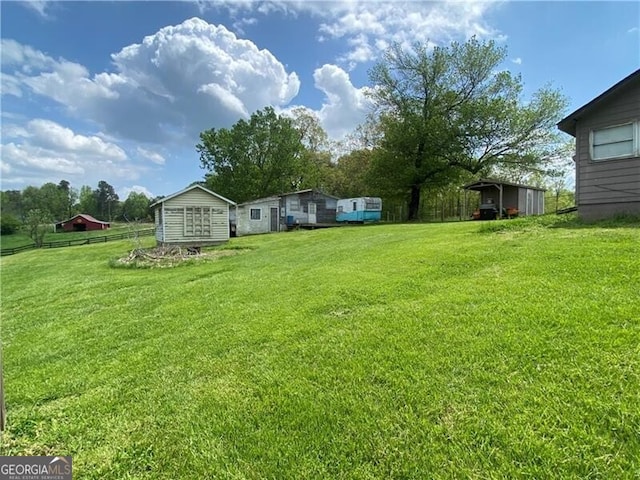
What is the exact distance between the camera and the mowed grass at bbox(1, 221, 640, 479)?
2.09 meters

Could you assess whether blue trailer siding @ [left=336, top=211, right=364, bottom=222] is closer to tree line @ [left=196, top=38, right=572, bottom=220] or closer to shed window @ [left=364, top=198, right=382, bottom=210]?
shed window @ [left=364, top=198, right=382, bottom=210]

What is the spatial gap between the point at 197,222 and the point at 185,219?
632 mm

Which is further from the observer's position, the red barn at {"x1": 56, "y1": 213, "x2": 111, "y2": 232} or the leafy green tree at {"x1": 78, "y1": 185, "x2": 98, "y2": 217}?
the leafy green tree at {"x1": 78, "y1": 185, "x2": 98, "y2": 217}

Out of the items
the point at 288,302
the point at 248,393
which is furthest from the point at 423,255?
the point at 248,393

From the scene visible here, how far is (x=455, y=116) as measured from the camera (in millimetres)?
26797

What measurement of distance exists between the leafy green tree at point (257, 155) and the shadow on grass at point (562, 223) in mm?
29240

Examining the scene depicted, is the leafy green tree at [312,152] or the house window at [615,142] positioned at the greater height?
the leafy green tree at [312,152]

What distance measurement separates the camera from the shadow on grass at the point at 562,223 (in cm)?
786

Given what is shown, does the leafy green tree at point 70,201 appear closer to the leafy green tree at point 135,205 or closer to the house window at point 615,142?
the leafy green tree at point 135,205

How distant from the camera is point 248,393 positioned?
2.95 meters

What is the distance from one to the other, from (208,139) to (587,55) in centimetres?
3531

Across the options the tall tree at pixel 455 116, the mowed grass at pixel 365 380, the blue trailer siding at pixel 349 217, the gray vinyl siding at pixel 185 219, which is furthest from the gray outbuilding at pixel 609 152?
the blue trailer siding at pixel 349 217

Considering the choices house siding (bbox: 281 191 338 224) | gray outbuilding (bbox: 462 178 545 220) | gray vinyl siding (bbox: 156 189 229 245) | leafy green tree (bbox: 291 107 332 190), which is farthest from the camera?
leafy green tree (bbox: 291 107 332 190)

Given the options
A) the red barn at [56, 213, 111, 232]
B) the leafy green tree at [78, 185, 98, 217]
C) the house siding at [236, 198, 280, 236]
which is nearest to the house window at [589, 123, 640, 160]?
the house siding at [236, 198, 280, 236]
